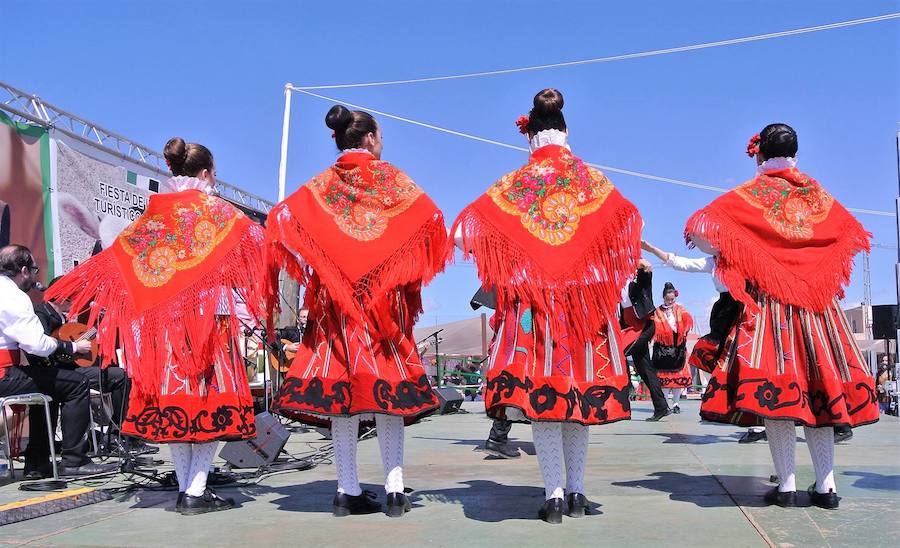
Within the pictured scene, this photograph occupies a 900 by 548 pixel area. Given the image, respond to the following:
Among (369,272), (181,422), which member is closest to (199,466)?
(181,422)

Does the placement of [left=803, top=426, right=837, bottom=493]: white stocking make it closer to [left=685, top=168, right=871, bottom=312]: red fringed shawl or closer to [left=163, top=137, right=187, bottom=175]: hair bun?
[left=685, top=168, right=871, bottom=312]: red fringed shawl

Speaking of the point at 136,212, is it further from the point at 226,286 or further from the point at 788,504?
the point at 788,504

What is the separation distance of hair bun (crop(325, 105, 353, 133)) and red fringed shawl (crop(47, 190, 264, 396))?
612mm

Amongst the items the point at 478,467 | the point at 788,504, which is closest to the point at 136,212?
the point at 478,467

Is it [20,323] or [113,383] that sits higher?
[20,323]

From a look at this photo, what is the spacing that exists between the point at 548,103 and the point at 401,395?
4.70 ft

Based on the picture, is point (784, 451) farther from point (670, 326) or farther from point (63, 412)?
point (670, 326)

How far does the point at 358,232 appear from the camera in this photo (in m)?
3.68

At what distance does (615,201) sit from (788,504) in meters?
1.51

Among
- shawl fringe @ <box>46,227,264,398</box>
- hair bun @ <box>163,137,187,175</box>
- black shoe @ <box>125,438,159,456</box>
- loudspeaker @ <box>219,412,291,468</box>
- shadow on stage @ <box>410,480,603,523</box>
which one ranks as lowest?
shadow on stage @ <box>410,480,603,523</box>

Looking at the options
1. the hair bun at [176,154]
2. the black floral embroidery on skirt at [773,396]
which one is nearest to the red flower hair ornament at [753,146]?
the black floral embroidery on skirt at [773,396]

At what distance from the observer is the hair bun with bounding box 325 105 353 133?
12.6 feet

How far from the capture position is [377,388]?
11.7ft

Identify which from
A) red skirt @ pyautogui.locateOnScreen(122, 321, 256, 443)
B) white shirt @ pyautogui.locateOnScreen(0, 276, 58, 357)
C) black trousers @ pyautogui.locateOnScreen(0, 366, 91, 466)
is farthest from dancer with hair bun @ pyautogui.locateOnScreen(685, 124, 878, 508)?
black trousers @ pyautogui.locateOnScreen(0, 366, 91, 466)
